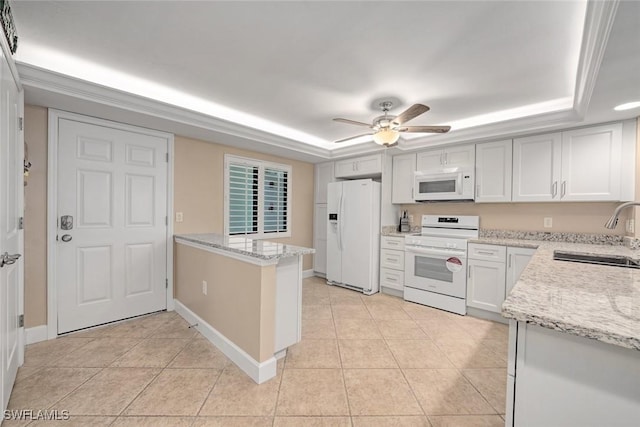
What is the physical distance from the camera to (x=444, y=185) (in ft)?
11.8

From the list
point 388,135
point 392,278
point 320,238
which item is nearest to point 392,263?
point 392,278

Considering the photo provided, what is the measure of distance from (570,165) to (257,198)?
3.80 metres

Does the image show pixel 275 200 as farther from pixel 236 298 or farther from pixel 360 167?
pixel 236 298

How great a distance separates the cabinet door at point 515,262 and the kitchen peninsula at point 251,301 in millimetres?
2247

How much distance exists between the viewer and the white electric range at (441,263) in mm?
3217

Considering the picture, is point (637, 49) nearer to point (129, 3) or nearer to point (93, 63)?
point (129, 3)

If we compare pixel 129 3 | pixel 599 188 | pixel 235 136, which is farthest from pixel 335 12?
pixel 599 188

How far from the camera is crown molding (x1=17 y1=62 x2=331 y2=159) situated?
201cm

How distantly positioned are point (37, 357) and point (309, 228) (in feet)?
11.6

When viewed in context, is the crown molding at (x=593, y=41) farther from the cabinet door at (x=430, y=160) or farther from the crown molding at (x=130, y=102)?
the crown molding at (x=130, y=102)

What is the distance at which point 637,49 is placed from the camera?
1.44m

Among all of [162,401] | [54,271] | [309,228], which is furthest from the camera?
[309,228]

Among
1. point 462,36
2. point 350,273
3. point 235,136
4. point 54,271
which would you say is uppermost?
point 462,36

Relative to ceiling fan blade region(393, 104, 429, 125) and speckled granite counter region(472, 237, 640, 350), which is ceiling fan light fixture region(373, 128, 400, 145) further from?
speckled granite counter region(472, 237, 640, 350)
